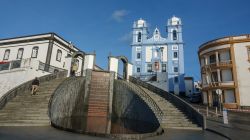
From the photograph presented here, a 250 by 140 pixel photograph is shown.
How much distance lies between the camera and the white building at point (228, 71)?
2778cm

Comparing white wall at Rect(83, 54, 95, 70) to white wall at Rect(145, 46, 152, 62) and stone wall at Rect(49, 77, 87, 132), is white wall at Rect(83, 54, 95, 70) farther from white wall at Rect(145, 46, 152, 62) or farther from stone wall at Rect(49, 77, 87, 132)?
white wall at Rect(145, 46, 152, 62)

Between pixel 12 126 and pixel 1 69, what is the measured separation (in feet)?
48.0

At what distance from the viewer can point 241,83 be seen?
91.7ft

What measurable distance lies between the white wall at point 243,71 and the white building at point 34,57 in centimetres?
2293

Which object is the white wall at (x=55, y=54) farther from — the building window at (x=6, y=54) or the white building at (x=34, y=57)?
the building window at (x=6, y=54)

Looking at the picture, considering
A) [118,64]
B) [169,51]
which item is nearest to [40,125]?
[118,64]

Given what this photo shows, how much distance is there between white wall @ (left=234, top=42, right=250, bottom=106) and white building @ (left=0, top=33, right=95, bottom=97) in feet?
75.2

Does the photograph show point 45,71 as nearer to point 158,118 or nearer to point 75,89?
point 75,89

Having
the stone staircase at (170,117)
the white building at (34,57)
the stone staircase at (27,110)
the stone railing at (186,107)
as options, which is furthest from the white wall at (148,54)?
the stone staircase at (27,110)

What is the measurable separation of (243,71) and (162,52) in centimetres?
2810

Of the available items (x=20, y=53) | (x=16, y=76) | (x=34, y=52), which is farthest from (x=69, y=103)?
(x=20, y=53)

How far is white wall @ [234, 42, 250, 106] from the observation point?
27.2 meters

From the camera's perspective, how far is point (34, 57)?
2920 centimetres

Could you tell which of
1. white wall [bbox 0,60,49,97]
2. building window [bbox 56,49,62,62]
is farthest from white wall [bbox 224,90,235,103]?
building window [bbox 56,49,62,62]
